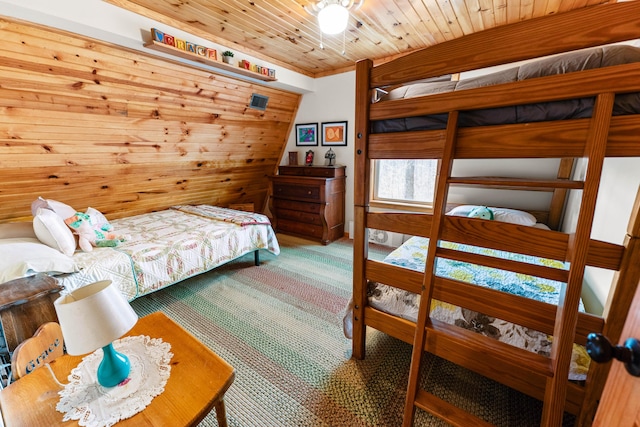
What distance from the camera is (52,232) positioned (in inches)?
76.2

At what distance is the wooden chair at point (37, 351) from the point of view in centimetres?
94

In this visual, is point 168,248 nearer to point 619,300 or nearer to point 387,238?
point 387,238

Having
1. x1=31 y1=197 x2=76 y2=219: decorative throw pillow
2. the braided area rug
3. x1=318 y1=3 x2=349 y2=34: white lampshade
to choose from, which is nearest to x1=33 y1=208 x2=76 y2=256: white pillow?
x1=31 y1=197 x2=76 y2=219: decorative throw pillow

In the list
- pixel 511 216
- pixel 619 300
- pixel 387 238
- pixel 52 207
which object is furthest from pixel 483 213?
pixel 52 207

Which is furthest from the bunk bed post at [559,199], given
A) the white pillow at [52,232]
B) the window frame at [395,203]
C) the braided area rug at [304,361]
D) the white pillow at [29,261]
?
the white pillow at [52,232]

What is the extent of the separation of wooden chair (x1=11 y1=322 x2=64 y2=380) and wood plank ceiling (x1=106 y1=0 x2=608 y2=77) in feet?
7.00

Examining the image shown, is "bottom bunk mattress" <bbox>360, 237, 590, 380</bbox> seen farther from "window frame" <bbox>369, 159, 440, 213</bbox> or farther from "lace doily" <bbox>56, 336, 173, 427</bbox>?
"window frame" <bbox>369, 159, 440, 213</bbox>

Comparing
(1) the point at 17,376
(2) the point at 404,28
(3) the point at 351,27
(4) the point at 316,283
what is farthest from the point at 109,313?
(2) the point at 404,28

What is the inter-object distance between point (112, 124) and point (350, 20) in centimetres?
232

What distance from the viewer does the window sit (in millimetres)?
3438

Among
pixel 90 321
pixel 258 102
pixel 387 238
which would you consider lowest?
pixel 387 238

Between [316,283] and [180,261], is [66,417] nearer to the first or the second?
[180,261]

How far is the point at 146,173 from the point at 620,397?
3.75 metres

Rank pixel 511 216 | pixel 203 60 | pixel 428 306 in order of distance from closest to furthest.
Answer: pixel 428 306 → pixel 203 60 → pixel 511 216
